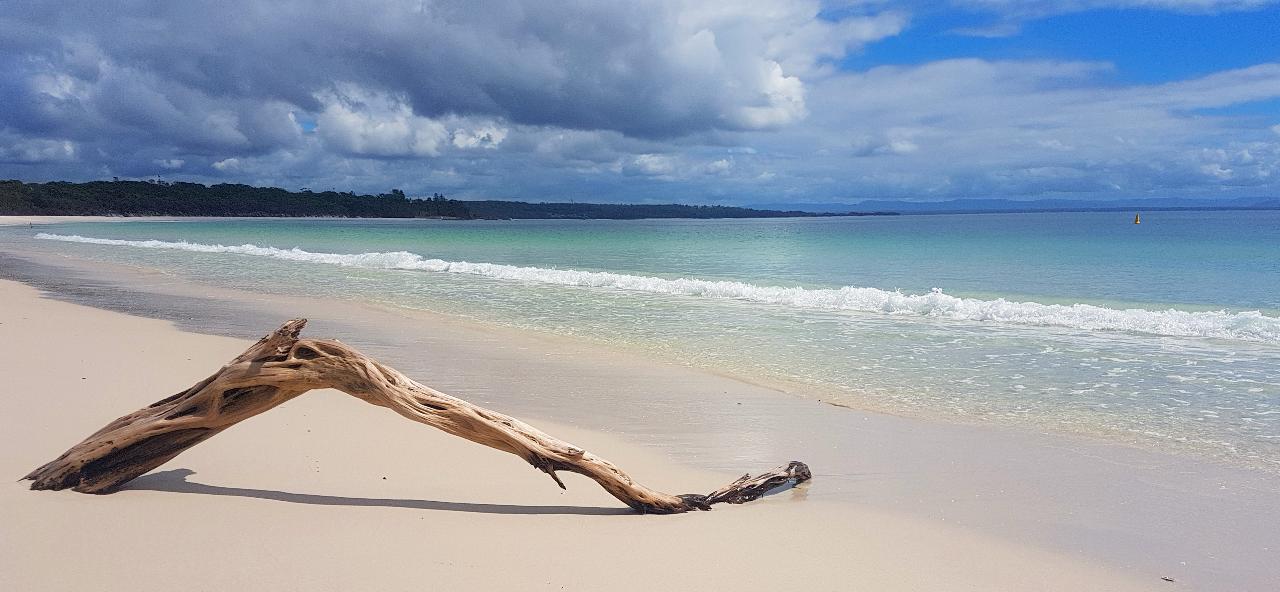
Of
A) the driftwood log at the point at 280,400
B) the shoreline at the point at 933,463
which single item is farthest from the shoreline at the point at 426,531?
the shoreline at the point at 933,463

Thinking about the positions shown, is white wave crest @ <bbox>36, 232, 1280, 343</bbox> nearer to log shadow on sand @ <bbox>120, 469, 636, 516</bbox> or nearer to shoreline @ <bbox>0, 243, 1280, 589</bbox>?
shoreline @ <bbox>0, 243, 1280, 589</bbox>

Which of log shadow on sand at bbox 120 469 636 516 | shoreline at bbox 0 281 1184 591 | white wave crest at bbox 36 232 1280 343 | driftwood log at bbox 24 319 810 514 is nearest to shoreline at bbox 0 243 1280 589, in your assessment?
shoreline at bbox 0 281 1184 591

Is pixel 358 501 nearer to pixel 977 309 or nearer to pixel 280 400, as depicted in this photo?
pixel 280 400

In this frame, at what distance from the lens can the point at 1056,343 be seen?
11.5 meters

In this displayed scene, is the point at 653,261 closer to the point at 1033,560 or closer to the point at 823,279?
the point at 823,279

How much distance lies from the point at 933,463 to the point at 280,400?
4.18 meters

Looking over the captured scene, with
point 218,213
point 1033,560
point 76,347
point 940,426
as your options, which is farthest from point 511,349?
point 218,213

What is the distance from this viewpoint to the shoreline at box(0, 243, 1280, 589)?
160 inches

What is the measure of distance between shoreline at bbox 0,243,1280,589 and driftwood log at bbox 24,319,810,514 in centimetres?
137

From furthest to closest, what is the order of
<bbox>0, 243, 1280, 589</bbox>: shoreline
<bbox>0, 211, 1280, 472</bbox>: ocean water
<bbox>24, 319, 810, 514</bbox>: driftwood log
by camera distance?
<bbox>0, 211, 1280, 472</bbox>: ocean water
<bbox>24, 319, 810, 514</bbox>: driftwood log
<bbox>0, 243, 1280, 589</bbox>: shoreline

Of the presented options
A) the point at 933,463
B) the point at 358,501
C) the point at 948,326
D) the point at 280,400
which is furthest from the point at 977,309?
the point at 280,400

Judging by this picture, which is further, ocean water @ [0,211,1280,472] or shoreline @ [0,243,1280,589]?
ocean water @ [0,211,1280,472]

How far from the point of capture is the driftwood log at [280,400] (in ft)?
13.7

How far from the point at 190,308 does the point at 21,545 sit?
40.5 feet
